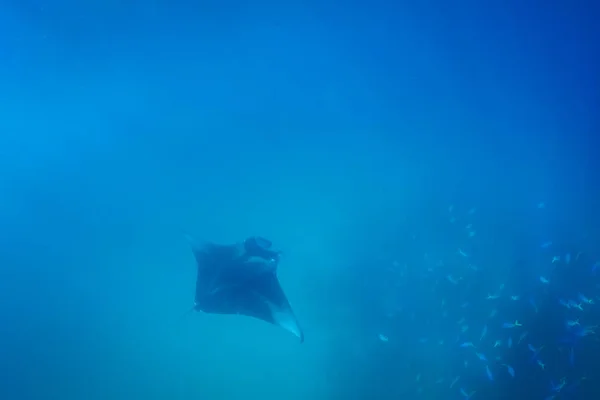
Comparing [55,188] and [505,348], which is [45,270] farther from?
[505,348]

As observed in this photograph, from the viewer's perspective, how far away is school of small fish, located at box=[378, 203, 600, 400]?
11352 mm

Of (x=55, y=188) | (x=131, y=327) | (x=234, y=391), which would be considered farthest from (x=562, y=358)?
(x=55, y=188)

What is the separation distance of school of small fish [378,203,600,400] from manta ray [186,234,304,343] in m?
4.20

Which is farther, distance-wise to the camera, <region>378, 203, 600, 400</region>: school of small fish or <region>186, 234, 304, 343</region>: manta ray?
<region>378, 203, 600, 400</region>: school of small fish

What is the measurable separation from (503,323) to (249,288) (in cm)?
819

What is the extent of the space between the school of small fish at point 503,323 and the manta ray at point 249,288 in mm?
4201

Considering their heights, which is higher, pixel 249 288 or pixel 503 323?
pixel 503 323

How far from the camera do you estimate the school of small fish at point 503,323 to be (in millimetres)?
11352

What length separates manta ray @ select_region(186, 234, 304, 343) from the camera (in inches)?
287

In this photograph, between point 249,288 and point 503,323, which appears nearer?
point 249,288

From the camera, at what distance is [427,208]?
53.4 feet

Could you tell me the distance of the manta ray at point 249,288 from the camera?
729cm

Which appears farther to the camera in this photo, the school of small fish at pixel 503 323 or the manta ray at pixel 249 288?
the school of small fish at pixel 503 323

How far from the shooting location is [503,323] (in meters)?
11.8
